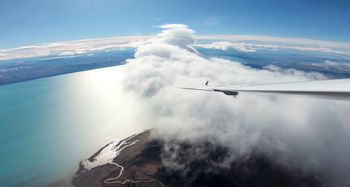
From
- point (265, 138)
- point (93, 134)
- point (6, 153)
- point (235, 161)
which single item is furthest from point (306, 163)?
point (6, 153)

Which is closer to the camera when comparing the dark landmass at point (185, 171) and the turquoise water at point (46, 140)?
the turquoise water at point (46, 140)

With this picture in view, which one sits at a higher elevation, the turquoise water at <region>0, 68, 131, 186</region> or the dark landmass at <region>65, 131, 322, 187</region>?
the turquoise water at <region>0, 68, 131, 186</region>

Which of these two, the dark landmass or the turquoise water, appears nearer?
the turquoise water

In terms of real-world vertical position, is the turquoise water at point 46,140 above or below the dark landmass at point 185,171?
above

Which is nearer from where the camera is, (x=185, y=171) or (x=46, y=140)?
(x=185, y=171)

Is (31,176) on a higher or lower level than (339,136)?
higher

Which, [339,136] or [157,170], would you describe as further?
[339,136]

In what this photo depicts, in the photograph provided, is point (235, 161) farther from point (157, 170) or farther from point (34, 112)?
point (34, 112)

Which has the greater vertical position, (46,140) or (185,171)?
(46,140)
